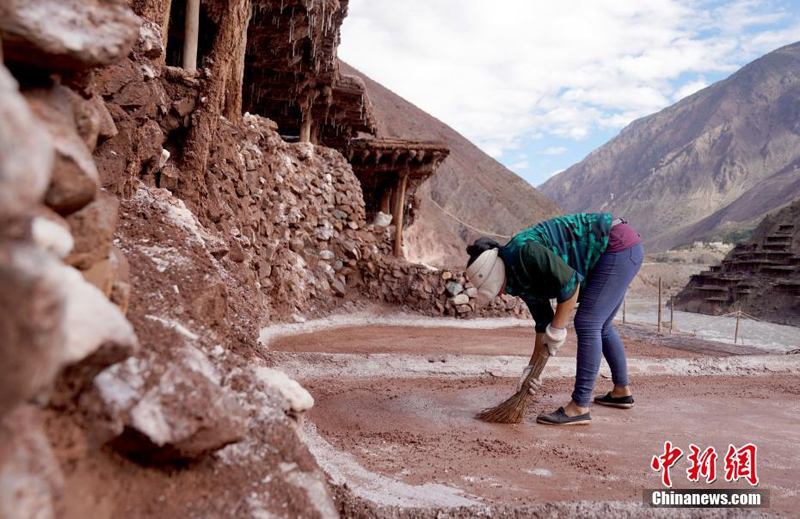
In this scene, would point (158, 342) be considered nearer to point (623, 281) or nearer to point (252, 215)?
point (623, 281)

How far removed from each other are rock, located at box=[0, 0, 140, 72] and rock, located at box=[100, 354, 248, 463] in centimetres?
58

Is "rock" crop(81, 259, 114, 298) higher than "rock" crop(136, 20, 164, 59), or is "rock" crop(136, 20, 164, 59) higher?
"rock" crop(136, 20, 164, 59)

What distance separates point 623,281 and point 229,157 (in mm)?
4901

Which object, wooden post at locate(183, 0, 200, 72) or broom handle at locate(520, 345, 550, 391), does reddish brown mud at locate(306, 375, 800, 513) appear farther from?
wooden post at locate(183, 0, 200, 72)

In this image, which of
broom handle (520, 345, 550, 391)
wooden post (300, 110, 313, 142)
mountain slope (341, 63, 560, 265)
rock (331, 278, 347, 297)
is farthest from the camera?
mountain slope (341, 63, 560, 265)

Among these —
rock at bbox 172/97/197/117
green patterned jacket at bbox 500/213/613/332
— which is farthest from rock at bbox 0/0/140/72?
rock at bbox 172/97/197/117

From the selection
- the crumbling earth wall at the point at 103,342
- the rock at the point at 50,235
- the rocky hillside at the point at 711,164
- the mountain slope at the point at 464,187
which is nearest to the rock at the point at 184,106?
the crumbling earth wall at the point at 103,342

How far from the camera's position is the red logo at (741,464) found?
218cm

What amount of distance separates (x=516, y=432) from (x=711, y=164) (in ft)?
304

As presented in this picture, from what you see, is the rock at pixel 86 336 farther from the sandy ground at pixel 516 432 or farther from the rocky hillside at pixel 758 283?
the rocky hillside at pixel 758 283

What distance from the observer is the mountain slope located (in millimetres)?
38219

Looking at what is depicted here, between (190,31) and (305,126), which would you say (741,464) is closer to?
(190,31)

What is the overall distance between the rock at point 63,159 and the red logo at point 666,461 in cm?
204

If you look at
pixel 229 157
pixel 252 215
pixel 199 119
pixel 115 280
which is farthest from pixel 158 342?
pixel 252 215
